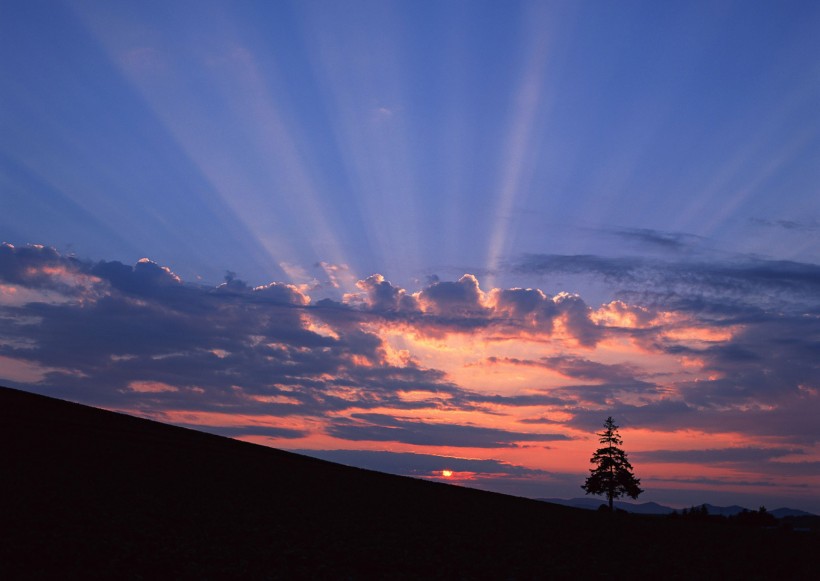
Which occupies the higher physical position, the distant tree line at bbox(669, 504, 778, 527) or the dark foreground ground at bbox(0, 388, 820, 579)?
the distant tree line at bbox(669, 504, 778, 527)

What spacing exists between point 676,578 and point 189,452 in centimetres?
4476

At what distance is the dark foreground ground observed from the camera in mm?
23266

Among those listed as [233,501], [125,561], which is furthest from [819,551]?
[125,561]

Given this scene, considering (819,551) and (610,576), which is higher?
(819,551)

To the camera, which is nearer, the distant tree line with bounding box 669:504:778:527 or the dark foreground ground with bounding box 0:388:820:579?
the dark foreground ground with bounding box 0:388:820:579

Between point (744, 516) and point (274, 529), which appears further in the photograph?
point (744, 516)

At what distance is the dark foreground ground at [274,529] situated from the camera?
76.3ft

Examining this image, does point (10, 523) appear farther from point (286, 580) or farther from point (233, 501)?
point (233, 501)

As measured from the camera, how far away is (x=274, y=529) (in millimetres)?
30688

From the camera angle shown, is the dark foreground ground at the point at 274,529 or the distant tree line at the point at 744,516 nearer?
the dark foreground ground at the point at 274,529

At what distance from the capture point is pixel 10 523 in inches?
987

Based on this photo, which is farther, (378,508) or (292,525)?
(378,508)

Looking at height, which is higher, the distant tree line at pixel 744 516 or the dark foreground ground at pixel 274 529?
the distant tree line at pixel 744 516

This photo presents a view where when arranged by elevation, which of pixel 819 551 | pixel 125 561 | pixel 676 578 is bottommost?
pixel 125 561
